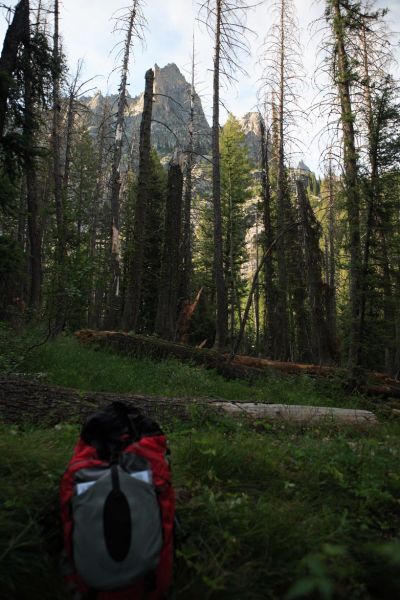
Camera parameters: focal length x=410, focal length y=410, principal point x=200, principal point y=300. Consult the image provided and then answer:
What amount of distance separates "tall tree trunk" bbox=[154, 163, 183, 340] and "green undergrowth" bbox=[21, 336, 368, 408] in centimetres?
510

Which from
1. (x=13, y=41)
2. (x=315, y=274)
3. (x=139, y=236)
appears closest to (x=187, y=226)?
(x=315, y=274)

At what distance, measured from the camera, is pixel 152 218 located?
25062 mm

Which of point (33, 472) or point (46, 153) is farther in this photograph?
point (46, 153)

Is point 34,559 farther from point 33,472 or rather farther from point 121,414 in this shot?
point 121,414

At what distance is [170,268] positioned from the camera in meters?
16.7

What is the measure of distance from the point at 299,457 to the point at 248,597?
83.7 inches

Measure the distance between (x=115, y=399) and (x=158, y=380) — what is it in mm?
3257

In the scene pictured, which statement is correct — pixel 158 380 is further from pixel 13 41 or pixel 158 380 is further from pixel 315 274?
pixel 315 274

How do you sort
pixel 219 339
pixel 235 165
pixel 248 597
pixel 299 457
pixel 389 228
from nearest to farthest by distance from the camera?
pixel 248 597
pixel 299 457
pixel 389 228
pixel 219 339
pixel 235 165

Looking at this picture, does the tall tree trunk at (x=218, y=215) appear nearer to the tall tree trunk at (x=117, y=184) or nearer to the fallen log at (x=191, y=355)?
the fallen log at (x=191, y=355)

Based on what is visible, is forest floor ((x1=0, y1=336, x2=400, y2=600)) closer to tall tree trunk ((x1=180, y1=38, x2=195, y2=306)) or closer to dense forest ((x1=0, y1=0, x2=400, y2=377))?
dense forest ((x1=0, y1=0, x2=400, y2=377))

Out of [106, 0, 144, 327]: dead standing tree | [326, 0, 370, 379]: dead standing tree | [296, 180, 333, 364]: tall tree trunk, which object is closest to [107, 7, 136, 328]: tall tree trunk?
[106, 0, 144, 327]: dead standing tree

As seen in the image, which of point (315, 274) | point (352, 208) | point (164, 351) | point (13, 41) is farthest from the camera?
point (315, 274)

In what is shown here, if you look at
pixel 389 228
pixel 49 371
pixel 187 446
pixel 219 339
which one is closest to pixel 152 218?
pixel 219 339
